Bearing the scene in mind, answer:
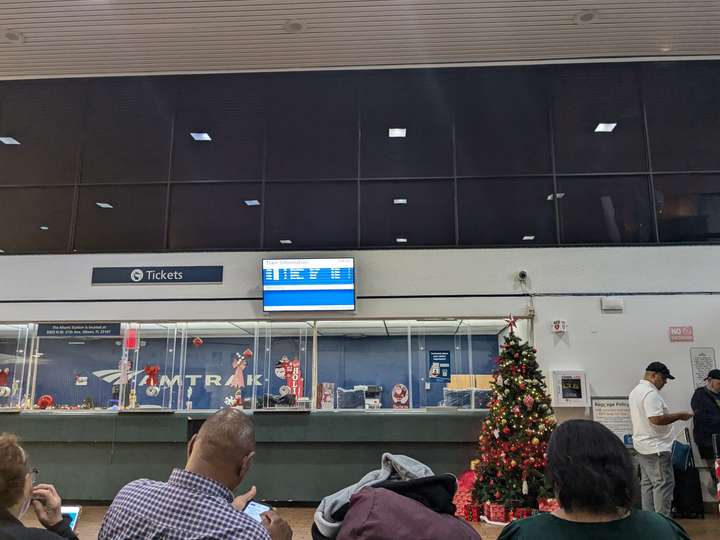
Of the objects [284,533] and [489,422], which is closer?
[284,533]

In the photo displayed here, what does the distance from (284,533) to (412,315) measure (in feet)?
19.4

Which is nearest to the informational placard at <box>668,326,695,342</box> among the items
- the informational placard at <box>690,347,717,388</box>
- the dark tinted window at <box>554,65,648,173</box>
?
the informational placard at <box>690,347,717,388</box>

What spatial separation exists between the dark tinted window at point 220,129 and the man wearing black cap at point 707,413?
246 inches

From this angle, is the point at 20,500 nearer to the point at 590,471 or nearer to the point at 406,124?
the point at 590,471

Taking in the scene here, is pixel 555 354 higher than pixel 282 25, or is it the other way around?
pixel 282 25

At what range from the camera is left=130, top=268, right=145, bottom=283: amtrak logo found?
25.8 ft

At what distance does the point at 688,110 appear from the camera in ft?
26.9

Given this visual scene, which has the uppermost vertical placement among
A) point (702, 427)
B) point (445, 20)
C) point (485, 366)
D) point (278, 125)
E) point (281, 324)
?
point (445, 20)

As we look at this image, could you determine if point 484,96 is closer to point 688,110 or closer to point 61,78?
point 688,110

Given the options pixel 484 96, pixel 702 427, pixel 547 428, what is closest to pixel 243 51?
pixel 484 96

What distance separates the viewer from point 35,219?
850 centimetres

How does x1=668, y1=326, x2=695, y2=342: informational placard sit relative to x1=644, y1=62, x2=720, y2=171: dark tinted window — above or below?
below

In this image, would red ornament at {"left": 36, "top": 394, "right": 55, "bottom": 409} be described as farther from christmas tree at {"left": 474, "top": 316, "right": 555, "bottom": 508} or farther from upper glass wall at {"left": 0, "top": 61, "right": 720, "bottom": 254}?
christmas tree at {"left": 474, "top": 316, "right": 555, "bottom": 508}

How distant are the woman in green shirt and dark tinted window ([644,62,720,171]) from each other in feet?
25.1
